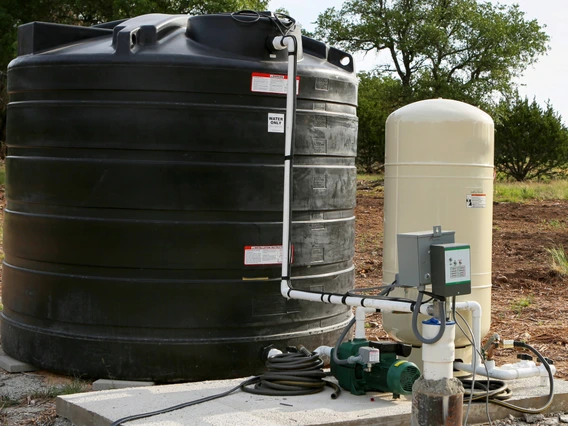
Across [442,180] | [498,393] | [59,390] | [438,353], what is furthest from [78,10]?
[438,353]

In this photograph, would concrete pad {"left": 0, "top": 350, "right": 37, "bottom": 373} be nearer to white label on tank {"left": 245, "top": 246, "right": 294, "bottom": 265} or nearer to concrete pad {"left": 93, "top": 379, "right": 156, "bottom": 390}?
concrete pad {"left": 93, "top": 379, "right": 156, "bottom": 390}

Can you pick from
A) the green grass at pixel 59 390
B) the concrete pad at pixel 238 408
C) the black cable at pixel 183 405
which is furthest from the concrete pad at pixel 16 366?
the black cable at pixel 183 405

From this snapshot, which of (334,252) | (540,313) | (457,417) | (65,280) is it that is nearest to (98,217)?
(65,280)

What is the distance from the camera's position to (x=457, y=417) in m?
3.50

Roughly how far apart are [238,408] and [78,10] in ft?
70.6

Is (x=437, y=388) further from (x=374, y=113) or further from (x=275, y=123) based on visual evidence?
(x=374, y=113)

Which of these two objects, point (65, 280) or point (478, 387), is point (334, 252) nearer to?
point (478, 387)

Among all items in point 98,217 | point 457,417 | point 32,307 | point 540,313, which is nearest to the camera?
point 457,417

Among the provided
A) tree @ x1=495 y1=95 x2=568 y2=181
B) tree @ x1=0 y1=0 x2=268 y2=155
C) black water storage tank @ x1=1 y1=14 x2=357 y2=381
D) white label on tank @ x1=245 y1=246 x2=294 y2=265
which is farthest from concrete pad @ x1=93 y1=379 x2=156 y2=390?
tree @ x1=495 y1=95 x2=568 y2=181

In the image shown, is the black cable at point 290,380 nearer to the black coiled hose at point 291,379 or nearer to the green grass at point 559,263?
the black coiled hose at point 291,379

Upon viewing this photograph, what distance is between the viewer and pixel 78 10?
76.5 feet

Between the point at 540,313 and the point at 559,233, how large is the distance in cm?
628

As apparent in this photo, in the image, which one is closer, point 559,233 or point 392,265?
point 392,265

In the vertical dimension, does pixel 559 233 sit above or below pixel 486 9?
below
